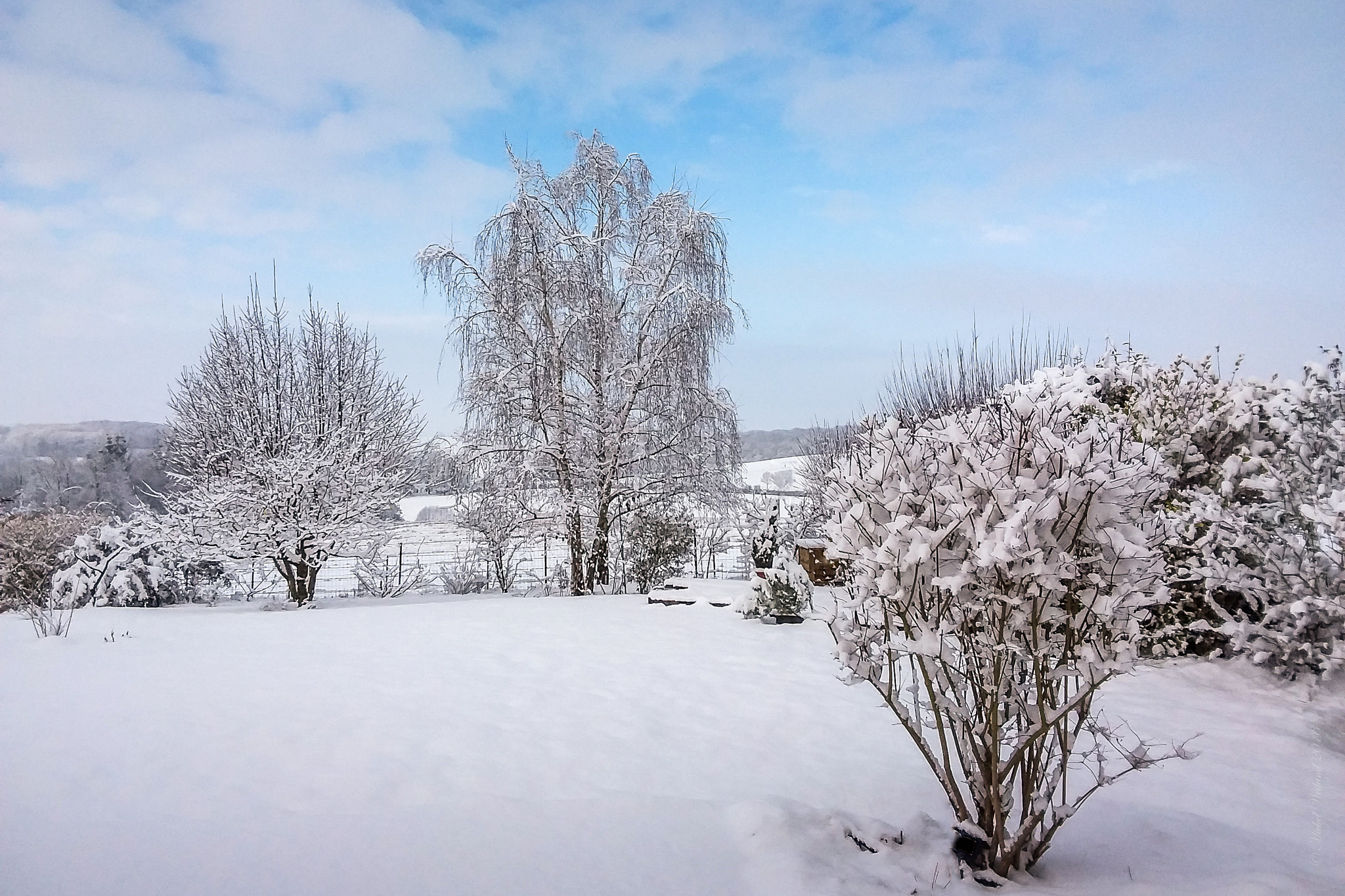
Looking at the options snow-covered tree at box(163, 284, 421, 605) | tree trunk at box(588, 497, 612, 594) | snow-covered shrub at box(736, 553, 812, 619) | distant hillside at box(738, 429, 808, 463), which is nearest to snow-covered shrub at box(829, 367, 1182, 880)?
snow-covered shrub at box(736, 553, 812, 619)

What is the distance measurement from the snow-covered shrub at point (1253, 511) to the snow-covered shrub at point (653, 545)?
21.6ft

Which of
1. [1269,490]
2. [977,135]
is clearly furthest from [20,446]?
[1269,490]

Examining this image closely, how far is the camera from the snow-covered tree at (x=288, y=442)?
933cm

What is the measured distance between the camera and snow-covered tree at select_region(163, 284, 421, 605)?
367 inches

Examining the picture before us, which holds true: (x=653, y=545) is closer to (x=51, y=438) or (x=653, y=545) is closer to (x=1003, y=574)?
(x=51, y=438)

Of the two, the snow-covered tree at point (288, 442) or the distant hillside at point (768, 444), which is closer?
the snow-covered tree at point (288, 442)

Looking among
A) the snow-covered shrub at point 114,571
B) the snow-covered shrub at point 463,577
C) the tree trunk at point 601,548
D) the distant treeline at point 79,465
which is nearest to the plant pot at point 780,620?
the tree trunk at point 601,548

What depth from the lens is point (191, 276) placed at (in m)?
4.77

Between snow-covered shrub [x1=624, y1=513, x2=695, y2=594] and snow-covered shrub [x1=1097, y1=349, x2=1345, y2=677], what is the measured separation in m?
6.59

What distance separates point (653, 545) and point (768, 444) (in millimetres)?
4679

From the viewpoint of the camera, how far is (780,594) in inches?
265

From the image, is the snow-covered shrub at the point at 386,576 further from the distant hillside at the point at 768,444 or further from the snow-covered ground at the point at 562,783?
the distant hillside at the point at 768,444

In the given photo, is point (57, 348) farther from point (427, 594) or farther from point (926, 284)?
point (926, 284)

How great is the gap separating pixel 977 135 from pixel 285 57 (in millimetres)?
4900
